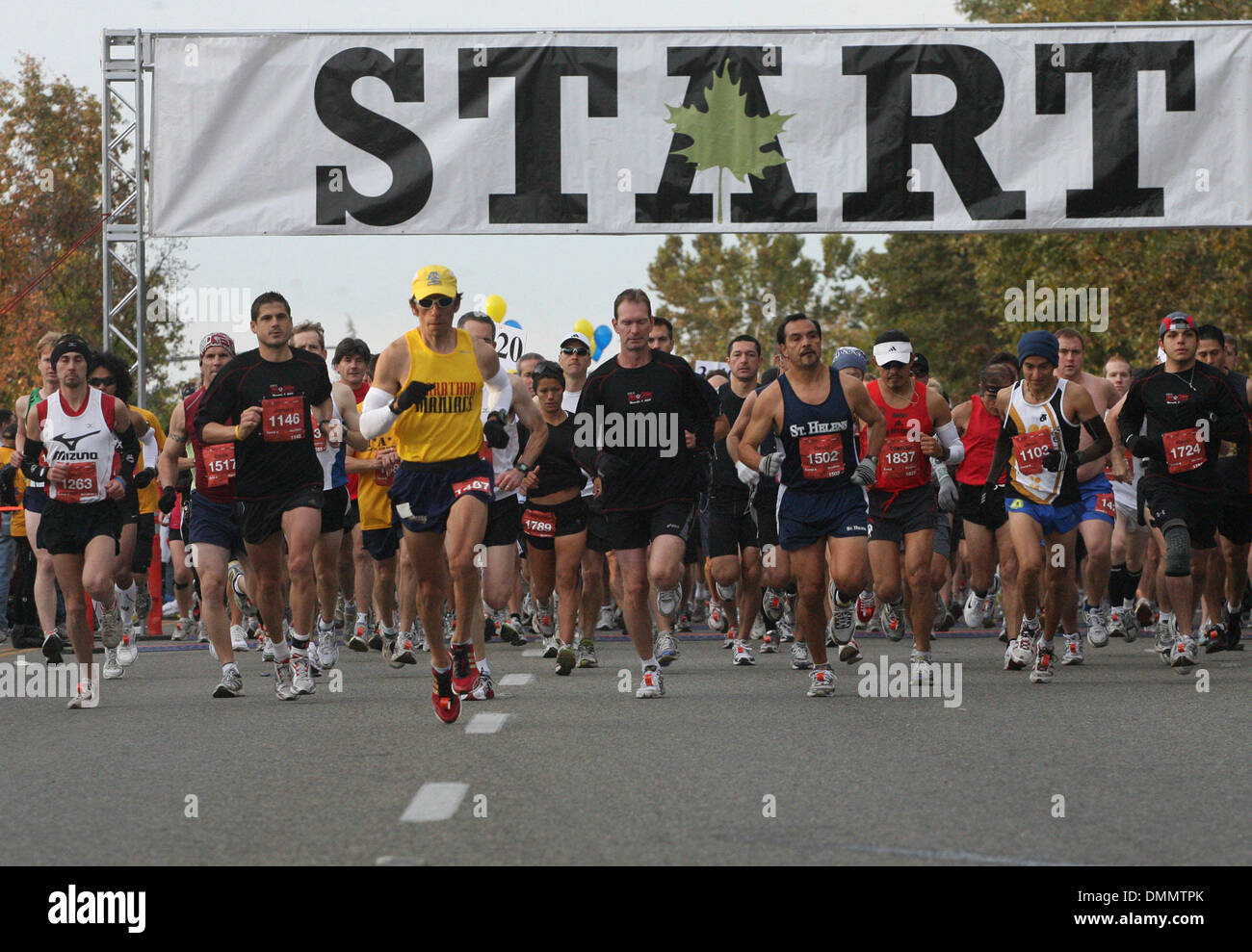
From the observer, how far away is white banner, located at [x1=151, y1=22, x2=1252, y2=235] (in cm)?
1869

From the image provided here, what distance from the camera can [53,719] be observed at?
37.4ft

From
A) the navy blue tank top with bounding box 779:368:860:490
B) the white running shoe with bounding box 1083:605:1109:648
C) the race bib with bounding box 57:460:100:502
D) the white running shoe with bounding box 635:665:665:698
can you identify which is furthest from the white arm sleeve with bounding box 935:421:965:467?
the race bib with bounding box 57:460:100:502

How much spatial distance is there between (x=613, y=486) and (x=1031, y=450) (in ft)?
9.37

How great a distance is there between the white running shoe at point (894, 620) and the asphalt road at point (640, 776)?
175 inches

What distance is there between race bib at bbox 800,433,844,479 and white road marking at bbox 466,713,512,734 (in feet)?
8.11

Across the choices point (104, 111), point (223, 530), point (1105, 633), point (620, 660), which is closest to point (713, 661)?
point (620, 660)

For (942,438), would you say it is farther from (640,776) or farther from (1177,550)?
(640,776)

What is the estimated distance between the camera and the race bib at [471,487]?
1049 centimetres

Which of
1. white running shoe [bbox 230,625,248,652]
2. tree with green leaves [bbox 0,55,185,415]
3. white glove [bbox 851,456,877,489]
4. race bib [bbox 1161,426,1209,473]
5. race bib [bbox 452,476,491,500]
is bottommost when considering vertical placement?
white running shoe [bbox 230,625,248,652]

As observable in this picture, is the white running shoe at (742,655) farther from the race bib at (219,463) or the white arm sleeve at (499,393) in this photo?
the white arm sleeve at (499,393)

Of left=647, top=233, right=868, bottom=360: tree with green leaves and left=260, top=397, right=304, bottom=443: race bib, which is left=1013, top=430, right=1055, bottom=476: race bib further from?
left=647, top=233, right=868, bottom=360: tree with green leaves

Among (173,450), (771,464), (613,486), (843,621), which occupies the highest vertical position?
(173,450)

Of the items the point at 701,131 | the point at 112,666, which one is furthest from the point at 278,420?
the point at 701,131

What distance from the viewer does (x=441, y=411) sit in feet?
34.8
